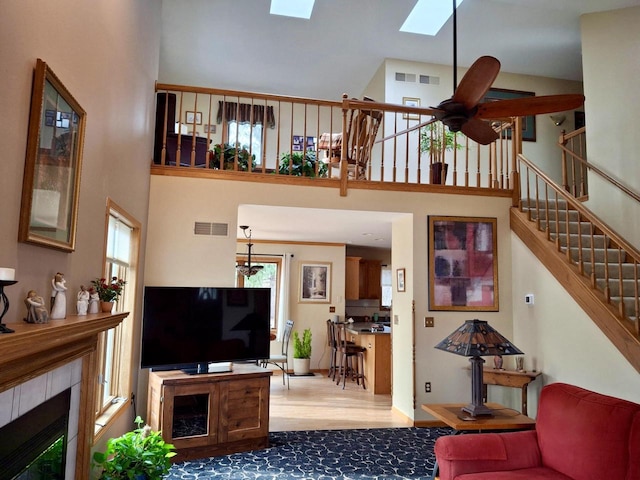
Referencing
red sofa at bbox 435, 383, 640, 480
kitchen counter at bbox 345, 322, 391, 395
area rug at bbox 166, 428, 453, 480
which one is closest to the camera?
red sofa at bbox 435, 383, 640, 480

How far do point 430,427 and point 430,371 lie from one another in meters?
0.59

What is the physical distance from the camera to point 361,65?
25.6ft

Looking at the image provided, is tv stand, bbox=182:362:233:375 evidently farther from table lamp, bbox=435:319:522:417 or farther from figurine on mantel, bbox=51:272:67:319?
figurine on mantel, bbox=51:272:67:319

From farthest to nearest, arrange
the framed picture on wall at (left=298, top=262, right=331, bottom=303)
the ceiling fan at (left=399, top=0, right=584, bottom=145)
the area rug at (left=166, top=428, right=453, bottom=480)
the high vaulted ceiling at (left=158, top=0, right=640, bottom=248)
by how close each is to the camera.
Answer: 1. the framed picture on wall at (left=298, top=262, right=331, bottom=303)
2. the high vaulted ceiling at (left=158, top=0, right=640, bottom=248)
3. the area rug at (left=166, top=428, right=453, bottom=480)
4. the ceiling fan at (left=399, top=0, right=584, bottom=145)

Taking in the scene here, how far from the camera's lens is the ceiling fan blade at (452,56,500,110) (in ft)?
8.78

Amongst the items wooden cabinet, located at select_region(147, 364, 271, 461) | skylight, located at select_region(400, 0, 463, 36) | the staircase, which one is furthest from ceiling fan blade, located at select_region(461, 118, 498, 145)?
skylight, located at select_region(400, 0, 463, 36)

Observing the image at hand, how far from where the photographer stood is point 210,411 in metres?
4.20

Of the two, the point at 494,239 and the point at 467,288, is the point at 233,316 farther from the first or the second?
the point at 494,239

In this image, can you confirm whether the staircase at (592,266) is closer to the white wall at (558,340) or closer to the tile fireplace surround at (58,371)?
the white wall at (558,340)

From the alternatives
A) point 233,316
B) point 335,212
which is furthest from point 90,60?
point 335,212

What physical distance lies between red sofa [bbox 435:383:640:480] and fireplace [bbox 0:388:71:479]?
207cm

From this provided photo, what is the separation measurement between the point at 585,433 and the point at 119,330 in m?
3.43

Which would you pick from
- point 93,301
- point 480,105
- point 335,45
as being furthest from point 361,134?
point 93,301

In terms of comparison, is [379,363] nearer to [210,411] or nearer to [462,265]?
[462,265]
